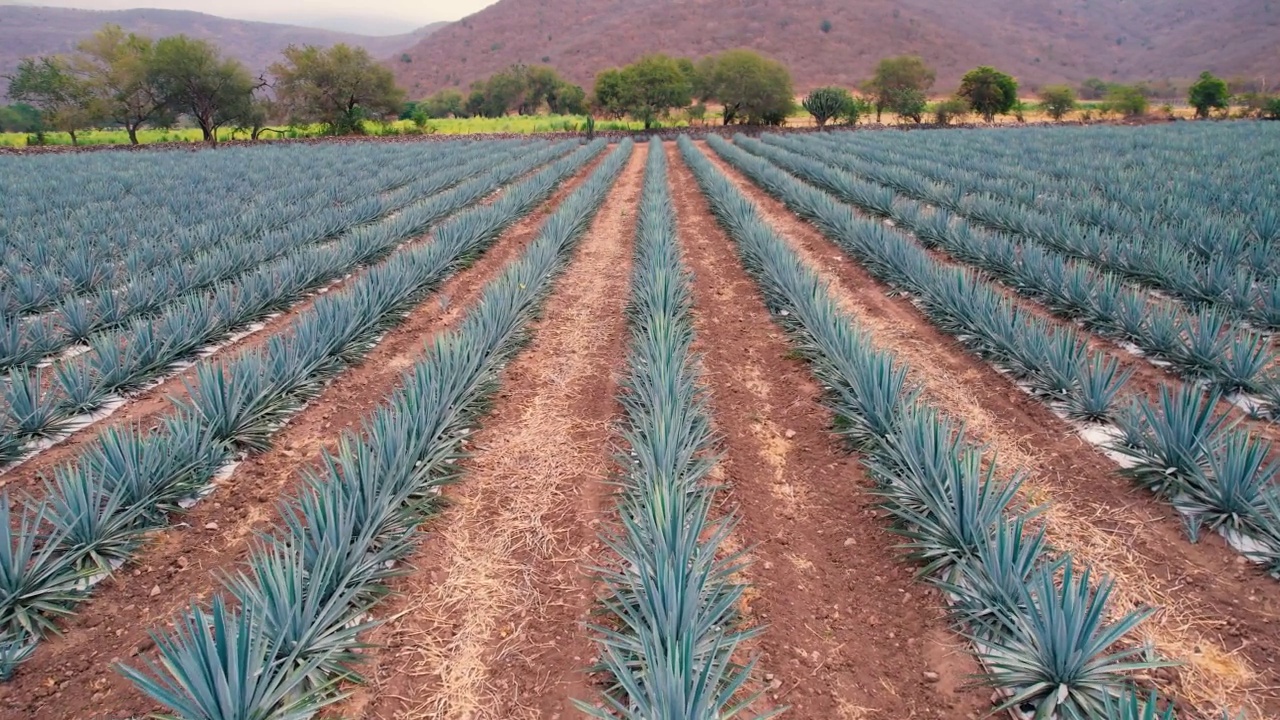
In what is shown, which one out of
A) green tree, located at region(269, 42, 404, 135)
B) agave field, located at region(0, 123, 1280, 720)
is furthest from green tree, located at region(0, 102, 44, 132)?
agave field, located at region(0, 123, 1280, 720)

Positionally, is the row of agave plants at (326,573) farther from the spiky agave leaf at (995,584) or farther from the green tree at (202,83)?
the green tree at (202,83)

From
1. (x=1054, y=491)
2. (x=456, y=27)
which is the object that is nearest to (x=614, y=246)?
(x=1054, y=491)

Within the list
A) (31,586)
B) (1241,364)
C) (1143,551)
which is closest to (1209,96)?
(1241,364)

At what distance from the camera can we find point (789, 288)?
5.77 metres

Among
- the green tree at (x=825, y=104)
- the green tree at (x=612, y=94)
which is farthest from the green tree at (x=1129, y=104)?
the green tree at (x=612, y=94)

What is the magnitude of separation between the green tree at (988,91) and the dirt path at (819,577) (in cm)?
5099

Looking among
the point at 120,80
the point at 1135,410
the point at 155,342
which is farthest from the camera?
the point at 120,80

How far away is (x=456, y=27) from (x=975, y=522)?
140 meters

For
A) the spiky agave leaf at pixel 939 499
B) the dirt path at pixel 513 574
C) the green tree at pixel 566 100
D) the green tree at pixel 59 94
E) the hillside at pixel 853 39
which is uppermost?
the hillside at pixel 853 39

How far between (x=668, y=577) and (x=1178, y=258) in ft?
20.7

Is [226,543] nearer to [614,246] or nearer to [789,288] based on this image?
[789,288]

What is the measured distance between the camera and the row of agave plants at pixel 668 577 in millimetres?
1776

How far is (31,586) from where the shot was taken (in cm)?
231

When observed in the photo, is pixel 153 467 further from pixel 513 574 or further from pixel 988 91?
pixel 988 91
